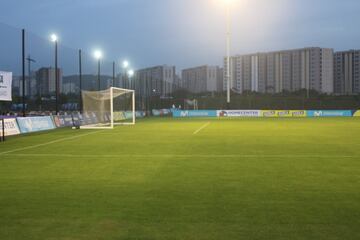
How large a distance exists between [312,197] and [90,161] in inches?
284

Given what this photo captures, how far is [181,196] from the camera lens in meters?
7.86

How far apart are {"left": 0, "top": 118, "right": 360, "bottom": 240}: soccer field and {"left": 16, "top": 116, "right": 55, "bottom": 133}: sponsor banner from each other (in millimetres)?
11370

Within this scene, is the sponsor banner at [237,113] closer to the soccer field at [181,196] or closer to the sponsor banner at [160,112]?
the sponsor banner at [160,112]

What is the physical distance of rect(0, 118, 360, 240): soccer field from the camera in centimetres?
579

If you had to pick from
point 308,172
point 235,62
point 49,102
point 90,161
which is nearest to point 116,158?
point 90,161

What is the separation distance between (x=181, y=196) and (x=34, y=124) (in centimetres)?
2121

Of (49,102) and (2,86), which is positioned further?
(49,102)

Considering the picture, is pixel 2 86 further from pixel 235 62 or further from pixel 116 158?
pixel 235 62

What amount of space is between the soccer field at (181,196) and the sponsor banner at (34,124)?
37.3ft

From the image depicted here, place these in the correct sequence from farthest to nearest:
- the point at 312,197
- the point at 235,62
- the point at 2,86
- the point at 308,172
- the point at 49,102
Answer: the point at 235,62 < the point at 49,102 < the point at 2,86 < the point at 308,172 < the point at 312,197

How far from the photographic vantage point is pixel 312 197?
7.73 m

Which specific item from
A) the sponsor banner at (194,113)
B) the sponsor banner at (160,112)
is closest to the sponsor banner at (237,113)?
the sponsor banner at (194,113)

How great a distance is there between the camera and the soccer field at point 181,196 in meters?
5.79

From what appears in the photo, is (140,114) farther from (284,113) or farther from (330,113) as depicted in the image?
(330,113)
